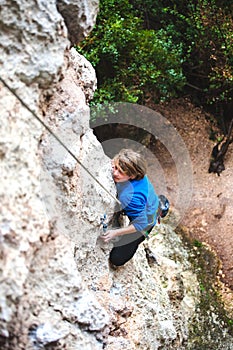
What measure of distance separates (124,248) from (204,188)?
12.2 feet

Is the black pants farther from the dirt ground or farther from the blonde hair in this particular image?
the dirt ground

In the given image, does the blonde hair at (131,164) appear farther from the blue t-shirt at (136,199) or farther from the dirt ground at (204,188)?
the dirt ground at (204,188)

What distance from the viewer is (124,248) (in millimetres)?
3551

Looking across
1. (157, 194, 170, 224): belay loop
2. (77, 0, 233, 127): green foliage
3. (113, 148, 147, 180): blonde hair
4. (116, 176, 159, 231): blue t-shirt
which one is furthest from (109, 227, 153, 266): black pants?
(77, 0, 233, 127): green foliage

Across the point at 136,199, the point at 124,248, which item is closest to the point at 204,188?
the point at 124,248

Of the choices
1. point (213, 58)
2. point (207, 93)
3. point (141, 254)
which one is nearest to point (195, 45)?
point (213, 58)

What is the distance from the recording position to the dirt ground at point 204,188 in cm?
650

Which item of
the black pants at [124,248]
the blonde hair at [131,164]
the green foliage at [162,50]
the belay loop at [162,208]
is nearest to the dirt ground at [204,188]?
the green foliage at [162,50]

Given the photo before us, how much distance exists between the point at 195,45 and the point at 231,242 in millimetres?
3075

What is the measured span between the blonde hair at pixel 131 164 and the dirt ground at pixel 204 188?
3469mm

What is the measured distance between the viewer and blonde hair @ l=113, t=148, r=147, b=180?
3.24 metres

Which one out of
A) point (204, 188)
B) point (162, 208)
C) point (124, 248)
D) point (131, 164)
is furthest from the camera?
point (204, 188)

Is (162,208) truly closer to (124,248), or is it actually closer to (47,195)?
(124,248)

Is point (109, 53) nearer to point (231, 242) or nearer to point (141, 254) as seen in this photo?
point (141, 254)
